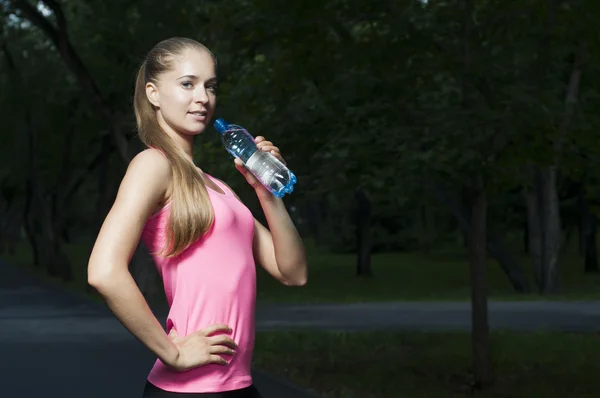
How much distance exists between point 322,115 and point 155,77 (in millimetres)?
8712

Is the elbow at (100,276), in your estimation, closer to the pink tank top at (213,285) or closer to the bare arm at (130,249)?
the bare arm at (130,249)

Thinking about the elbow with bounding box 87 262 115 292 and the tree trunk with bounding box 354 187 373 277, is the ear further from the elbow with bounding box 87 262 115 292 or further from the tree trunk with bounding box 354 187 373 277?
the tree trunk with bounding box 354 187 373 277

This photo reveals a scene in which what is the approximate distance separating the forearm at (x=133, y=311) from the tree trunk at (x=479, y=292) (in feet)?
30.9

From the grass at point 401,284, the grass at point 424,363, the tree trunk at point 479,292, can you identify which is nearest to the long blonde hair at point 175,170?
the grass at point 424,363

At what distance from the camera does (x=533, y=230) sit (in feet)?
109

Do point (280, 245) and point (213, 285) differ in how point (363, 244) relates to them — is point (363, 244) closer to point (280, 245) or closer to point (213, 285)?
point (280, 245)

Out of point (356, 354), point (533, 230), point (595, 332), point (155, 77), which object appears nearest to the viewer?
point (155, 77)

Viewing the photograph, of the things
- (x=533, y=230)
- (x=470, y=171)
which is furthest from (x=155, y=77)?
(x=533, y=230)

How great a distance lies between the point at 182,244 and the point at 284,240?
0.37 m

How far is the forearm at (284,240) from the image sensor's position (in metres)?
3.38

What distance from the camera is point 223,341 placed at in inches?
124

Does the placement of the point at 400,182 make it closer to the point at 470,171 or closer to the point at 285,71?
the point at 470,171

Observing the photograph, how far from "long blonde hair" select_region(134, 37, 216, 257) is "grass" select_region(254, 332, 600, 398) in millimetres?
8471

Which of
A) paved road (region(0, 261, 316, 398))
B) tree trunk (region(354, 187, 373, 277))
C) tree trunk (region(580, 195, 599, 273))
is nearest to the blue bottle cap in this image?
paved road (region(0, 261, 316, 398))
